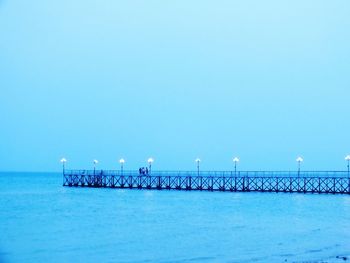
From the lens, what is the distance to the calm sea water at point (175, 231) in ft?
77.5

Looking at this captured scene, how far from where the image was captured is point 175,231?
1217 inches

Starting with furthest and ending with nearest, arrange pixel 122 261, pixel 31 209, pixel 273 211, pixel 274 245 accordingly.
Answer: pixel 31 209 → pixel 273 211 → pixel 274 245 → pixel 122 261

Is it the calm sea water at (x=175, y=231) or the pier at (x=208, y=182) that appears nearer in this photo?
the calm sea water at (x=175, y=231)

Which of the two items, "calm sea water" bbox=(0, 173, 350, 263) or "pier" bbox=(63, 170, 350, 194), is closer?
"calm sea water" bbox=(0, 173, 350, 263)

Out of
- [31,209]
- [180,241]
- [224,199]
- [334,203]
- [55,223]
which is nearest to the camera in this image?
[180,241]

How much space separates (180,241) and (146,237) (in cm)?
217

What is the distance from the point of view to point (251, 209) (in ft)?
140

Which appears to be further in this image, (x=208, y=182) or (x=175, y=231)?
(x=208, y=182)

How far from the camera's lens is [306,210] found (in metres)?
41.9

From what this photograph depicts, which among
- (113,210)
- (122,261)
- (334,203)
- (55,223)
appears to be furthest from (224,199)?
(122,261)

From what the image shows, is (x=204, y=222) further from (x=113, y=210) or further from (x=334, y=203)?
(x=334, y=203)

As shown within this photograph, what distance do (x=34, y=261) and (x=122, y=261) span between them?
3265mm

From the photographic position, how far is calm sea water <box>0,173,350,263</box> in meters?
23.6

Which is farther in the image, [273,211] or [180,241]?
[273,211]
